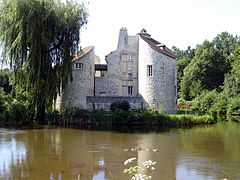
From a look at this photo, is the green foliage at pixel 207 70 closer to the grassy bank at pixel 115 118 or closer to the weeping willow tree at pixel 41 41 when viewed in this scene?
the grassy bank at pixel 115 118

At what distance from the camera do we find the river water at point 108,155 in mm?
11625

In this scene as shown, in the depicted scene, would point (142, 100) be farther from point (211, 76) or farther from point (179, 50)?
point (179, 50)

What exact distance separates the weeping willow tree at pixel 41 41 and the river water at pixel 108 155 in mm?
5343

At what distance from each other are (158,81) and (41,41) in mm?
11399

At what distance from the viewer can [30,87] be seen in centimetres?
2769

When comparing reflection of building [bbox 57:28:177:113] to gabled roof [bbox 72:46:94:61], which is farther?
reflection of building [bbox 57:28:177:113]

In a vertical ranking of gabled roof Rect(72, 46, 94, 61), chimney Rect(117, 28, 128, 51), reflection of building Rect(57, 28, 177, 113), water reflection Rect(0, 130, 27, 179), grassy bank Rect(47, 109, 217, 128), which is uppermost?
chimney Rect(117, 28, 128, 51)

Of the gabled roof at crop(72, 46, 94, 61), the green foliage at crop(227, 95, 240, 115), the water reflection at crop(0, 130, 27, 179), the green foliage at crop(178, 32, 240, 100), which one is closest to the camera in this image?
the water reflection at crop(0, 130, 27, 179)

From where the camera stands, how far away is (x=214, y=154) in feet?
52.3

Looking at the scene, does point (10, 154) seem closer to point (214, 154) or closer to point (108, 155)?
point (108, 155)

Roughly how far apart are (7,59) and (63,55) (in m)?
4.16

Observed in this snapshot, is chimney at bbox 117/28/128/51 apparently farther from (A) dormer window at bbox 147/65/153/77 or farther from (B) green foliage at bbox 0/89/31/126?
(B) green foliage at bbox 0/89/31/126

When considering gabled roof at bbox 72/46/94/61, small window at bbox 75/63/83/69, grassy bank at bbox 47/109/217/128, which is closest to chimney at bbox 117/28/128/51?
gabled roof at bbox 72/46/94/61

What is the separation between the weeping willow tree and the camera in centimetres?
2671
